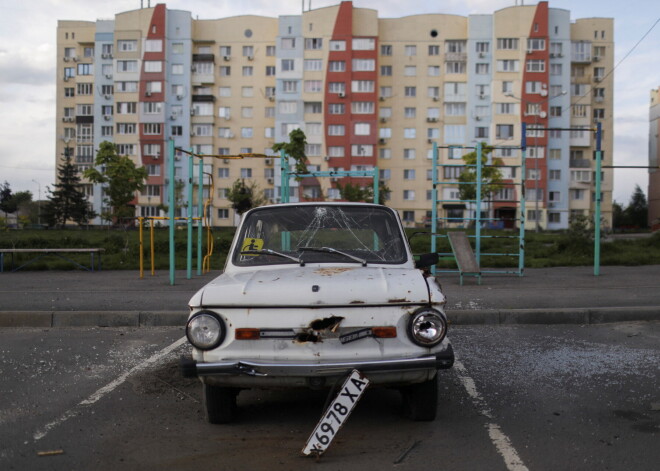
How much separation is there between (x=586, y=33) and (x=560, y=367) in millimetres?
80816

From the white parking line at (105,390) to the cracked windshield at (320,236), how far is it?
166 centimetres

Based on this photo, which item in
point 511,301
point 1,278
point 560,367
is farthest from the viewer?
point 1,278

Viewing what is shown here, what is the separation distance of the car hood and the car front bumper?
373 mm

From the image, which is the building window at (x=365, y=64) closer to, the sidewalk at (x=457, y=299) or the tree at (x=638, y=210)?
the tree at (x=638, y=210)

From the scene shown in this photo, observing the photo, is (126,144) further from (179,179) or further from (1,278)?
(1,278)

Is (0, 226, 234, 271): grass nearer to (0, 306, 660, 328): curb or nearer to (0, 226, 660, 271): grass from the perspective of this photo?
(0, 226, 660, 271): grass

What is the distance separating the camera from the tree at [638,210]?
98750 millimetres

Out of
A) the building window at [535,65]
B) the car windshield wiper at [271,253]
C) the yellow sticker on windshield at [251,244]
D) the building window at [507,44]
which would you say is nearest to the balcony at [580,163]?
the building window at [535,65]

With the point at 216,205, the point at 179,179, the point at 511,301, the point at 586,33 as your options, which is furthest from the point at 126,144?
the point at 511,301

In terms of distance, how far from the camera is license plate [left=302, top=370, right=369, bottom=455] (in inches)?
167

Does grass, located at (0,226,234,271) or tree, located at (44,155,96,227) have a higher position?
tree, located at (44,155,96,227)

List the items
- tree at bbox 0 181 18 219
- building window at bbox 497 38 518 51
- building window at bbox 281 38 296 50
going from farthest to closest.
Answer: tree at bbox 0 181 18 219, building window at bbox 281 38 296 50, building window at bbox 497 38 518 51

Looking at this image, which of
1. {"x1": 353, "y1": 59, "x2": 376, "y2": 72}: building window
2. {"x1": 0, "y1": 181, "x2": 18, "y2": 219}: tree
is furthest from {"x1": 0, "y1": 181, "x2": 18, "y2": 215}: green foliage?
{"x1": 353, "y1": 59, "x2": 376, "y2": 72}: building window

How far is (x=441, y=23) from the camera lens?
7600 centimetres
